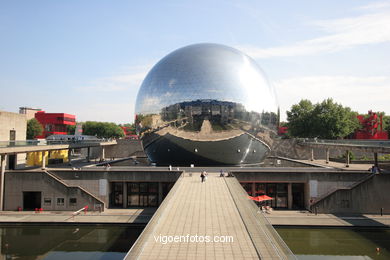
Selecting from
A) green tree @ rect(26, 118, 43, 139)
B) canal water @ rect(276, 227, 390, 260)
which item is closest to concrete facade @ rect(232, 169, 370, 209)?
canal water @ rect(276, 227, 390, 260)

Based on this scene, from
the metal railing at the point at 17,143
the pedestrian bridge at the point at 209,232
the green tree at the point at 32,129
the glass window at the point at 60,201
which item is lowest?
the glass window at the point at 60,201

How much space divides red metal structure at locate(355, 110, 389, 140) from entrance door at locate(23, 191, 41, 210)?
6997 cm

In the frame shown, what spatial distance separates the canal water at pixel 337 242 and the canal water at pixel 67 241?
369 inches

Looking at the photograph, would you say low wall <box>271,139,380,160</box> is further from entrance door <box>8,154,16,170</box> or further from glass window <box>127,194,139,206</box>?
entrance door <box>8,154,16,170</box>

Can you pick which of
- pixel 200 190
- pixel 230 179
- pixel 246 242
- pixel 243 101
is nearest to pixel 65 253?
pixel 200 190

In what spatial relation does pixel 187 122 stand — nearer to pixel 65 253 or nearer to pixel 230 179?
pixel 230 179

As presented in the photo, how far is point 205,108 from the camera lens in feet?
84.0

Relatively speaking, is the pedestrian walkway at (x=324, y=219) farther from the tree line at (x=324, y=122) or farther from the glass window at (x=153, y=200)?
the tree line at (x=324, y=122)

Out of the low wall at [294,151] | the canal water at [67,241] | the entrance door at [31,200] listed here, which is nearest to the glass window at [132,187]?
the canal water at [67,241]

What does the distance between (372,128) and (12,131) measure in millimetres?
72164

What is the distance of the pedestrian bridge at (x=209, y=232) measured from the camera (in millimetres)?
8797

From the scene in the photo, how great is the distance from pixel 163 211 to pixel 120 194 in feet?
47.2

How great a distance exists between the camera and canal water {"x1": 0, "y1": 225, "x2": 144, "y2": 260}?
14.8m

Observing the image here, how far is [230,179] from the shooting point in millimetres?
21234
